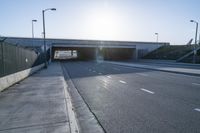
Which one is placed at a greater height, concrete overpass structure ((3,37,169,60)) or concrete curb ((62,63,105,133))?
concrete overpass structure ((3,37,169,60))

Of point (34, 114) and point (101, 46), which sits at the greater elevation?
point (101, 46)

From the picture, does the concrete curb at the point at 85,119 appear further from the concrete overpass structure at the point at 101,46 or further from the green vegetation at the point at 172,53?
the green vegetation at the point at 172,53

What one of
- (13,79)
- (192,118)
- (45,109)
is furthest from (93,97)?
(13,79)

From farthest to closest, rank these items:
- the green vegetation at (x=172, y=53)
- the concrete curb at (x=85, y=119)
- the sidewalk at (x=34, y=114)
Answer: the green vegetation at (x=172, y=53)
the concrete curb at (x=85, y=119)
the sidewalk at (x=34, y=114)

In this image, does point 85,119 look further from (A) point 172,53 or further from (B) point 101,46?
(B) point 101,46

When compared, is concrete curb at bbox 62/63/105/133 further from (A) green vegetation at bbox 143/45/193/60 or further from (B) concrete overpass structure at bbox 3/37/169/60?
(A) green vegetation at bbox 143/45/193/60

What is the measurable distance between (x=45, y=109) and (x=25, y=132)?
85.8 inches

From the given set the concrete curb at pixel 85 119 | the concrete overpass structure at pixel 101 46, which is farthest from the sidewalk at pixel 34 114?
the concrete overpass structure at pixel 101 46

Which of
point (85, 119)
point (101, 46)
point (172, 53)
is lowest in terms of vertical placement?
point (85, 119)

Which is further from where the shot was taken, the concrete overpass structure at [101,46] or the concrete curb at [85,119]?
the concrete overpass structure at [101,46]

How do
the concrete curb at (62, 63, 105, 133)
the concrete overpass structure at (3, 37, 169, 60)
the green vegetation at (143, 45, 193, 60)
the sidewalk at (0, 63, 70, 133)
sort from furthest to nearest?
the concrete overpass structure at (3, 37, 169, 60)
the green vegetation at (143, 45, 193, 60)
the concrete curb at (62, 63, 105, 133)
the sidewalk at (0, 63, 70, 133)

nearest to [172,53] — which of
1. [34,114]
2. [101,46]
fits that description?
[101,46]

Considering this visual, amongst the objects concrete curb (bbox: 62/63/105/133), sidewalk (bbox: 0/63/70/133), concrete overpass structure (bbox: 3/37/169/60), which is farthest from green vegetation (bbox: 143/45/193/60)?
sidewalk (bbox: 0/63/70/133)

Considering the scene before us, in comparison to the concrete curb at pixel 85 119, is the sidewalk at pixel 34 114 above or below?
above
